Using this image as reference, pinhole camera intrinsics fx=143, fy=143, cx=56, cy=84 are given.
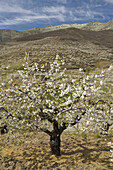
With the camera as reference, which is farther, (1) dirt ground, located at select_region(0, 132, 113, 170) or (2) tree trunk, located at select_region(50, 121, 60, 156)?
(2) tree trunk, located at select_region(50, 121, 60, 156)

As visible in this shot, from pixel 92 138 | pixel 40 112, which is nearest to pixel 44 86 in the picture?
pixel 40 112

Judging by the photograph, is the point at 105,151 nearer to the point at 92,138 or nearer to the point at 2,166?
the point at 92,138

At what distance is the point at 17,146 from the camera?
13.4m

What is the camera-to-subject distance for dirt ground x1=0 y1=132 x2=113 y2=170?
9.75 metres

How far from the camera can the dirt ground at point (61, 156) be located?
9750 mm

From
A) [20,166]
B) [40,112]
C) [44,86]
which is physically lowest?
[20,166]

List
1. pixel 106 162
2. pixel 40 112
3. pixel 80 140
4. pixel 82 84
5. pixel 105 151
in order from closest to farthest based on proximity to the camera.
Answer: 1. pixel 82 84
2. pixel 106 162
3. pixel 40 112
4. pixel 105 151
5. pixel 80 140

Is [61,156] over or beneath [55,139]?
beneath

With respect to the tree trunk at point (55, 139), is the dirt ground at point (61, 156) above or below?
below

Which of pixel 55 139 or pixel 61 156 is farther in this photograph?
pixel 61 156

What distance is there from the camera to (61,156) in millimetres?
11172

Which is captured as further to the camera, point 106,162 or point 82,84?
point 106,162

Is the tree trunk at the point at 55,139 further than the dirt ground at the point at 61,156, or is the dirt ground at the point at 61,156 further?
the tree trunk at the point at 55,139

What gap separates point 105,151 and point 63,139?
478 cm
